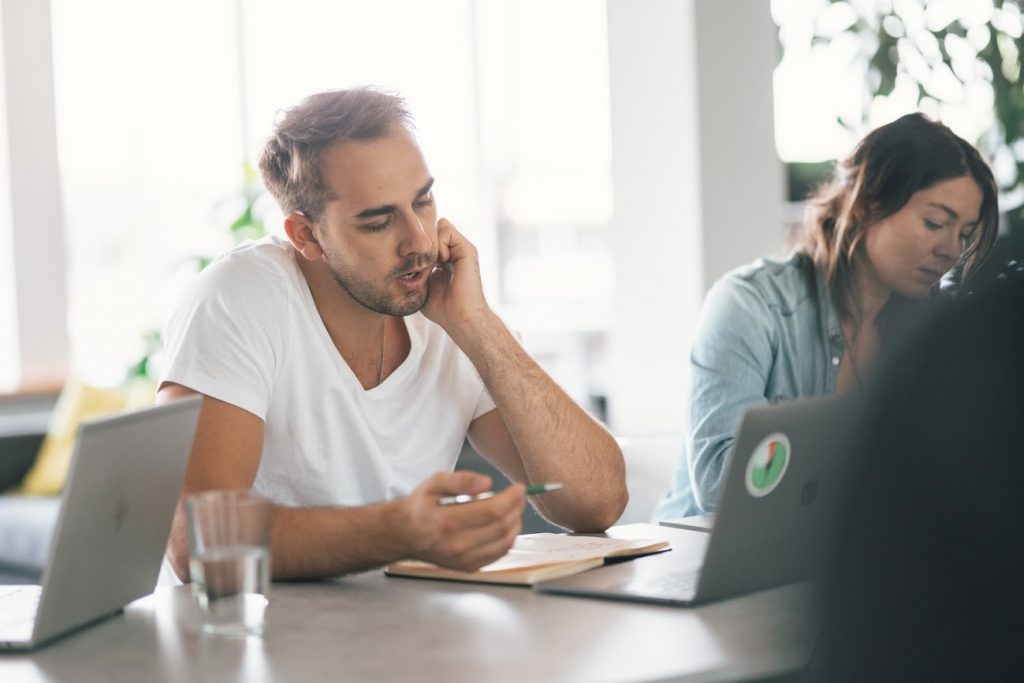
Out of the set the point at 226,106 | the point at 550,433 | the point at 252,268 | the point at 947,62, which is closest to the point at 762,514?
the point at 550,433

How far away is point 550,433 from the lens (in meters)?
1.91

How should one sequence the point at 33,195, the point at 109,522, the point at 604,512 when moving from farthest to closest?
the point at 33,195 → the point at 604,512 → the point at 109,522

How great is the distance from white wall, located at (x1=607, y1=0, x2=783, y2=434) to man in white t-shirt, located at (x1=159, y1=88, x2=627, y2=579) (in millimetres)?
1556

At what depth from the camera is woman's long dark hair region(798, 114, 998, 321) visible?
228 centimetres

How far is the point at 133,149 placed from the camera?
6.23 meters

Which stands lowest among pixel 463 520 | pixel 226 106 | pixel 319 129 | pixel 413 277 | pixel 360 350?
pixel 463 520

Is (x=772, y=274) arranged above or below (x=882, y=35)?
below

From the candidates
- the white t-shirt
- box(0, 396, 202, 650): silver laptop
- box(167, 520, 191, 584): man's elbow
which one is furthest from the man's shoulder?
box(0, 396, 202, 650): silver laptop

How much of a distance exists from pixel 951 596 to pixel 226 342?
1230 millimetres

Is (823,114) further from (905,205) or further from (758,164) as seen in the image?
(905,205)

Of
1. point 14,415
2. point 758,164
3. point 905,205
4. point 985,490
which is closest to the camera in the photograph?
point 985,490

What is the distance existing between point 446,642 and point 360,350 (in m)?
0.87

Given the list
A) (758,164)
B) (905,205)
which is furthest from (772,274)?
(758,164)

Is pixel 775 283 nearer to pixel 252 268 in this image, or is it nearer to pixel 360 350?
pixel 360 350
